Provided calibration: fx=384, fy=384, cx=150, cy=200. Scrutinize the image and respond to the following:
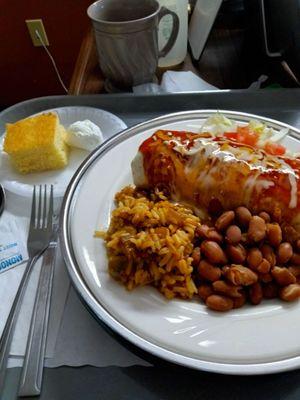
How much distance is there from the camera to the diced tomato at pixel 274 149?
863 millimetres

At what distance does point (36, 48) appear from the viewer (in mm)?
2156

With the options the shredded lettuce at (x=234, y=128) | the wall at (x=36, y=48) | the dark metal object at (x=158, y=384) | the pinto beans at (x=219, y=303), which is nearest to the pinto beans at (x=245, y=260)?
the pinto beans at (x=219, y=303)

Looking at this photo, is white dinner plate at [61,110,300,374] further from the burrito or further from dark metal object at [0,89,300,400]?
the burrito

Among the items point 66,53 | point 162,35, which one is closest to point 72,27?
point 66,53

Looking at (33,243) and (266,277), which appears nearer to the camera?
(266,277)

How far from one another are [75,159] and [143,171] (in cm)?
26

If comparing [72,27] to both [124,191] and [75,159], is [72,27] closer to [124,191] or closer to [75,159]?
[75,159]

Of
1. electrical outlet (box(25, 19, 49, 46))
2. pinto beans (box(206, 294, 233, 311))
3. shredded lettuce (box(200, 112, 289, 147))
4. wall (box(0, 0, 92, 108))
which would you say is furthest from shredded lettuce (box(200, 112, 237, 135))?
electrical outlet (box(25, 19, 49, 46))

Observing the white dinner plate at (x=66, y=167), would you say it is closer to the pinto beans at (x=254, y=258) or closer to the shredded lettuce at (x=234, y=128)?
the shredded lettuce at (x=234, y=128)

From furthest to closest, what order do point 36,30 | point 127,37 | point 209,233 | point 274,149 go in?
point 36,30, point 127,37, point 274,149, point 209,233

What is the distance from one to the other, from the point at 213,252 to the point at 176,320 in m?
0.14

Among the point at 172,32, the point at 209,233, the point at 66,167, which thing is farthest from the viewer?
the point at 172,32

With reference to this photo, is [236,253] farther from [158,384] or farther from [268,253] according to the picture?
[158,384]

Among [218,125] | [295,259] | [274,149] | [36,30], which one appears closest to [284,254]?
[295,259]
